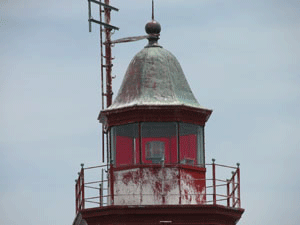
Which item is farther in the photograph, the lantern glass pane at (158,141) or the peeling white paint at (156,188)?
the lantern glass pane at (158,141)

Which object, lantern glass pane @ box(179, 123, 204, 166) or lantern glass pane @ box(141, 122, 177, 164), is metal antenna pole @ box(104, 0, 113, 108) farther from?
lantern glass pane @ box(179, 123, 204, 166)

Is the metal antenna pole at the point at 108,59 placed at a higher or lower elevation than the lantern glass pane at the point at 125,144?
higher

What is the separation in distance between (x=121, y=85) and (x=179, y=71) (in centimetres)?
195

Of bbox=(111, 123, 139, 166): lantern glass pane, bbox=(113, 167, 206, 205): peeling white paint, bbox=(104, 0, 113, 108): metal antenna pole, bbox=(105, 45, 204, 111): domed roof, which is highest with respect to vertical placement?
bbox=(104, 0, 113, 108): metal antenna pole

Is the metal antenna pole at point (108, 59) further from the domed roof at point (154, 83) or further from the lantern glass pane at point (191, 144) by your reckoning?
the lantern glass pane at point (191, 144)

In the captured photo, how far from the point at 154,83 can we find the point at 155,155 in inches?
90.2

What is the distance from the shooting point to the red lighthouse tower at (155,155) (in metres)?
45.2

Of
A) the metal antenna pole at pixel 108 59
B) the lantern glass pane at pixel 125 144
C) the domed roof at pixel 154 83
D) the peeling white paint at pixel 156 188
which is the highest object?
the metal antenna pole at pixel 108 59

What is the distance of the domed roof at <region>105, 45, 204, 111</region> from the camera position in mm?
46344

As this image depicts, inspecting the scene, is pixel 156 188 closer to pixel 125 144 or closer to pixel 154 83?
pixel 125 144

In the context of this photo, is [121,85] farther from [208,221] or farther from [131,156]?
[208,221]

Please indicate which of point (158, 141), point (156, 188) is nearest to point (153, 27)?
point (158, 141)

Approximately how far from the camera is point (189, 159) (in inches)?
1834

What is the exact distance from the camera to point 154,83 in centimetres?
4666
